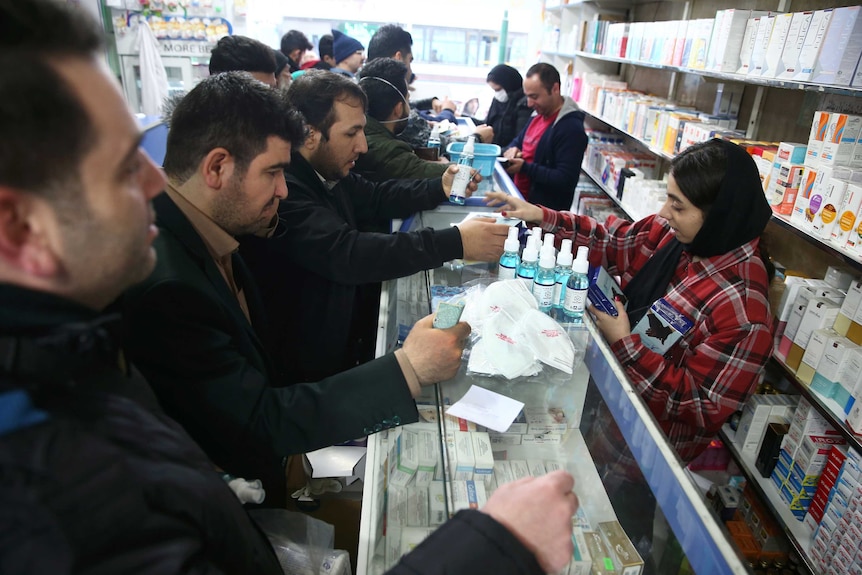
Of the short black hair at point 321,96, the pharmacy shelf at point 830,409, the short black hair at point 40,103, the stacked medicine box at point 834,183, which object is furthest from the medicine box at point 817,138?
the short black hair at point 40,103

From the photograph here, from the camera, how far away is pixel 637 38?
16.0 feet

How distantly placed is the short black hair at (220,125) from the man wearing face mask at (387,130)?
1.51 m

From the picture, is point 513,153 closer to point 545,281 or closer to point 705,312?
point 705,312

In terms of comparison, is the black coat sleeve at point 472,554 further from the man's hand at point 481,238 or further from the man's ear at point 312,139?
the man's ear at point 312,139

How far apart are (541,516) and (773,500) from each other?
2309 millimetres

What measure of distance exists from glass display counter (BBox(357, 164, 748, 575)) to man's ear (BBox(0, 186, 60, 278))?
865 millimetres

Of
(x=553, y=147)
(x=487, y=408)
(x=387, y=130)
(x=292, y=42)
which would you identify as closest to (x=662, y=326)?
(x=487, y=408)

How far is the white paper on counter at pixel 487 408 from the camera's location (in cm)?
140

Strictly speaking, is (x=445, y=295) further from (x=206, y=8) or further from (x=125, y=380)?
(x=206, y=8)

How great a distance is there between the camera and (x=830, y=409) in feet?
7.30

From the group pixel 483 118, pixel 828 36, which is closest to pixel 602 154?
pixel 483 118

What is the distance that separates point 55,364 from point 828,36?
9.65 feet

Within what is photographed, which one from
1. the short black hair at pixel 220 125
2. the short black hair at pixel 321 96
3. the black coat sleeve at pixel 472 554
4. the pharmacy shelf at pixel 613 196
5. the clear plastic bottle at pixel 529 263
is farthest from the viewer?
the pharmacy shelf at pixel 613 196

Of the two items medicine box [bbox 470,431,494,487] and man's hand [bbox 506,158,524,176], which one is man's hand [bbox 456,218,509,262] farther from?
man's hand [bbox 506,158,524,176]
